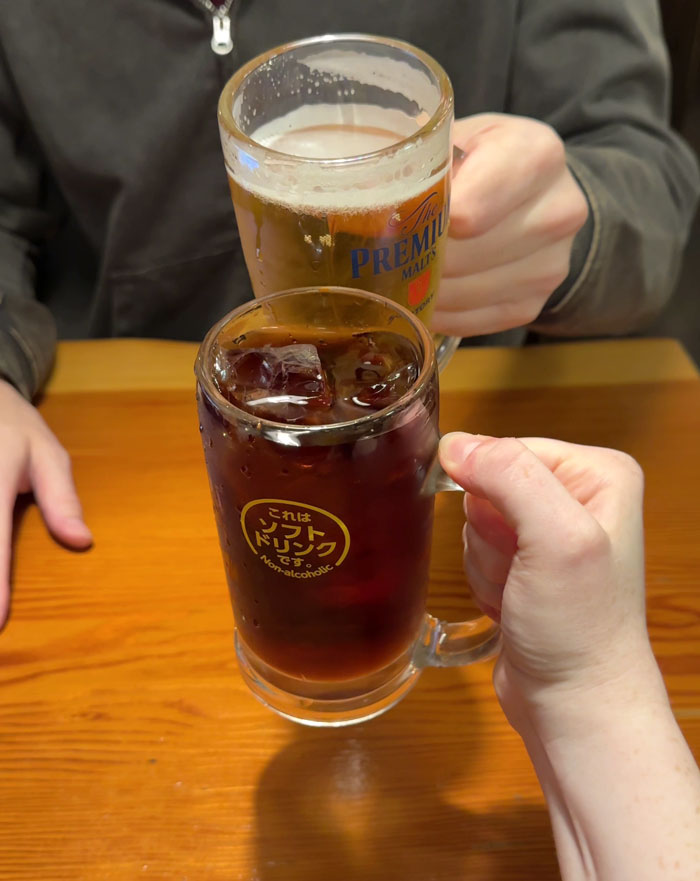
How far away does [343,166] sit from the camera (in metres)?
0.58

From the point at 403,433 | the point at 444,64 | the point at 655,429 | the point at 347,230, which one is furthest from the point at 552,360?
the point at 403,433

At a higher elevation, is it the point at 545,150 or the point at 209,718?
the point at 545,150

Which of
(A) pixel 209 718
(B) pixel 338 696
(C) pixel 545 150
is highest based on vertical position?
(C) pixel 545 150

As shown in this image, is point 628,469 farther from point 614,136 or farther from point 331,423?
point 614,136

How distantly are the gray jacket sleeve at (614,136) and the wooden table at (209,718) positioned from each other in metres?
0.20

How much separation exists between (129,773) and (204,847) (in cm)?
10

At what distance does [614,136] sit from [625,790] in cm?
95

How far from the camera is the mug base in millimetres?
617

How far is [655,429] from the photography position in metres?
1.02

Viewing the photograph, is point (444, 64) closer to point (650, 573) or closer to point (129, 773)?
point (650, 573)

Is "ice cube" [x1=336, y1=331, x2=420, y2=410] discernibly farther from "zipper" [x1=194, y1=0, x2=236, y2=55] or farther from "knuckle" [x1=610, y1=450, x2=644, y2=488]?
"zipper" [x1=194, y1=0, x2=236, y2=55]

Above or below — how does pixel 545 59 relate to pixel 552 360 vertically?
above

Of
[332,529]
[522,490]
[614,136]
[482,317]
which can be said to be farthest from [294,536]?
[614,136]

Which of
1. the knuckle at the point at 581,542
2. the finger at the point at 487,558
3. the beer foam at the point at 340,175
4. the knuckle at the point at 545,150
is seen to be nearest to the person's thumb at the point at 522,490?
the knuckle at the point at 581,542
